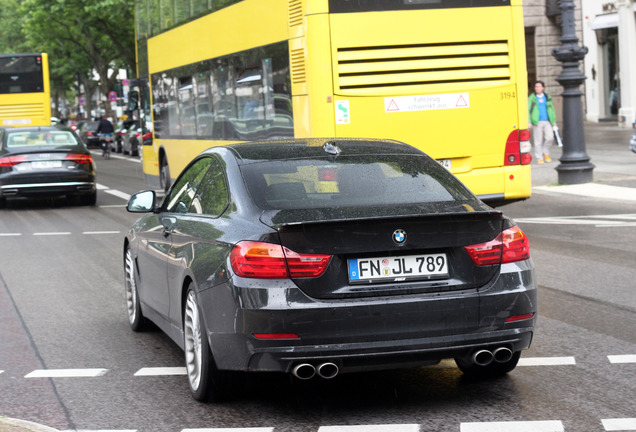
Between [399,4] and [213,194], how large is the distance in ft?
23.4

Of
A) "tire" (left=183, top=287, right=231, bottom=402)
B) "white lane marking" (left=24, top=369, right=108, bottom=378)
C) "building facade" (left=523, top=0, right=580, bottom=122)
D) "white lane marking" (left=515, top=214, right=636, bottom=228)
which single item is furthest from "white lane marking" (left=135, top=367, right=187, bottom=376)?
"building facade" (left=523, top=0, right=580, bottom=122)

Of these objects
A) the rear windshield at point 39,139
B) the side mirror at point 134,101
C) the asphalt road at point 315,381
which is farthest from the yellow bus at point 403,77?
the side mirror at point 134,101

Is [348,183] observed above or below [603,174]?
above

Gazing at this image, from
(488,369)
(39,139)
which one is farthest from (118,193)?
(488,369)

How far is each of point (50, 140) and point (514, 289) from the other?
17.2 m

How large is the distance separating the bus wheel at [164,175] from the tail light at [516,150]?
8717 millimetres

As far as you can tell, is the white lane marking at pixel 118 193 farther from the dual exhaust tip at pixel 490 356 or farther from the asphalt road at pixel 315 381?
A: the dual exhaust tip at pixel 490 356

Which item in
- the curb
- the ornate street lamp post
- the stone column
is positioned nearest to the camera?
the curb

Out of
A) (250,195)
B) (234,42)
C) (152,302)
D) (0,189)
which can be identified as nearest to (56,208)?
(0,189)

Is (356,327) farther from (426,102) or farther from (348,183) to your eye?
(426,102)

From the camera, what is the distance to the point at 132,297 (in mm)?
8398

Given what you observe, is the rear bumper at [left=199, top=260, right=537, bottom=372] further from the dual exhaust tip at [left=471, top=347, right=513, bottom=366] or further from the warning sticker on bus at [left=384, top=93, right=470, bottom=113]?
the warning sticker on bus at [left=384, top=93, right=470, bottom=113]

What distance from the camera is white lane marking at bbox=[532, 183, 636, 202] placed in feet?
59.8

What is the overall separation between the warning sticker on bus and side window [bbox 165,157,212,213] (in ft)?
19.6
